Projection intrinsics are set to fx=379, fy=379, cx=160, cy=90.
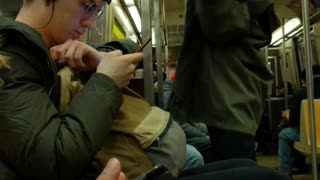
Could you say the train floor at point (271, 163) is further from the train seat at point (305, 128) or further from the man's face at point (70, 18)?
the man's face at point (70, 18)

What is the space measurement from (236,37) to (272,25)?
7.3 inches

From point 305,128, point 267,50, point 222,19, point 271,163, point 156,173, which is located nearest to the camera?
point 156,173

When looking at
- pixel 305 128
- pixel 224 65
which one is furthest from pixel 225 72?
pixel 305 128

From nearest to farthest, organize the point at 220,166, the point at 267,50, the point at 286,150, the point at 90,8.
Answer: the point at 90,8
the point at 220,166
the point at 286,150
the point at 267,50

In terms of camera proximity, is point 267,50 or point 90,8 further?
point 267,50

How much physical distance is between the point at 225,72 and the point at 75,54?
1.56 feet

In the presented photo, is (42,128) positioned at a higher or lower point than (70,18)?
lower

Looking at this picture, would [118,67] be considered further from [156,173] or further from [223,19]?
[223,19]

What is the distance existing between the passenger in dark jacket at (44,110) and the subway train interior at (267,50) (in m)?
0.60

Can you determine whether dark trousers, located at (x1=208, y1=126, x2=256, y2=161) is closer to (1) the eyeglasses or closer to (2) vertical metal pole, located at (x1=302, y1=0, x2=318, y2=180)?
(1) the eyeglasses

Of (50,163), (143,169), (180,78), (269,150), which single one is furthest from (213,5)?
(269,150)

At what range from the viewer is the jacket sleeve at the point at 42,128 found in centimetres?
64

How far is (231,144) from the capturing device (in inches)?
44.0

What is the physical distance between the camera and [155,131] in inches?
32.1
